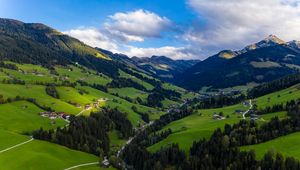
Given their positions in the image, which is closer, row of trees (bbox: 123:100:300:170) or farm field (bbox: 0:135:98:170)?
row of trees (bbox: 123:100:300:170)

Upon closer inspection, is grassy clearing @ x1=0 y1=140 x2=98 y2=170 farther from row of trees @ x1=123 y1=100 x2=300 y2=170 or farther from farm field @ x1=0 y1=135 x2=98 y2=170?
row of trees @ x1=123 y1=100 x2=300 y2=170

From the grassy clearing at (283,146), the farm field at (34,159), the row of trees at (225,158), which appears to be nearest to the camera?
the row of trees at (225,158)

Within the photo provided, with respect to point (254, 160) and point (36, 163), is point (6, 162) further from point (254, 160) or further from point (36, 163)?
point (254, 160)

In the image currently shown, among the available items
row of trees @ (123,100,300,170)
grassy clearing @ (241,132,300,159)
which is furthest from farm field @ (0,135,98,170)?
grassy clearing @ (241,132,300,159)

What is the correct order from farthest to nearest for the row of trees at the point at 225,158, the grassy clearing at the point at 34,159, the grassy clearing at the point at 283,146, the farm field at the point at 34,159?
the farm field at the point at 34,159 → the grassy clearing at the point at 34,159 → the grassy clearing at the point at 283,146 → the row of trees at the point at 225,158

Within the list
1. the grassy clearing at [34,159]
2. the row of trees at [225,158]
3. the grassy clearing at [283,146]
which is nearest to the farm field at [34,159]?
the grassy clearing at [34,159]

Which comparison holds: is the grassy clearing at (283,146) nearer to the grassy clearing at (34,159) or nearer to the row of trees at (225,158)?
the row of trees at (225,158)

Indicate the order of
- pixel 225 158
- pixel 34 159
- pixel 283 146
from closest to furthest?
pixel 225 158 < pixel 283 146 < pixel 34 159

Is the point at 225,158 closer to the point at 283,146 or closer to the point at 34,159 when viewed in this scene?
the point at 283,146

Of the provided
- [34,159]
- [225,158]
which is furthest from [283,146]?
[34,159]
